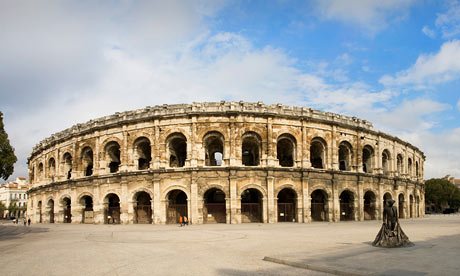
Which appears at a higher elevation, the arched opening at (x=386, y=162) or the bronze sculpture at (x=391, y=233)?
the arched opening at (x=386, y=162)

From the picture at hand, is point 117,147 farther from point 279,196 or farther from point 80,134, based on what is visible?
point 279,196

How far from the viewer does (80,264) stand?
1057cm

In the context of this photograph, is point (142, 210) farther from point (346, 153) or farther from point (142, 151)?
point (346, 153)

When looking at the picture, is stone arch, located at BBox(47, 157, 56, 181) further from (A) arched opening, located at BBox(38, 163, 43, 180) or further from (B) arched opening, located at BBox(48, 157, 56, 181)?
(A) arched opening, located at BBox(38, 163, 43, 180)

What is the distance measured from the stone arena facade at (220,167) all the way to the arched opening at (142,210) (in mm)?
81

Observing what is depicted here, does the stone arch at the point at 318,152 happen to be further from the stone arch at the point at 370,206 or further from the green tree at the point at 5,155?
the green tree at the point at 5,155

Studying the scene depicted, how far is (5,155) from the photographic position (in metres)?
20.3

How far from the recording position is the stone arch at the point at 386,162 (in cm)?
3779

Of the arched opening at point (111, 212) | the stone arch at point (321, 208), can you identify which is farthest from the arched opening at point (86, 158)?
the stone arch at point (321, 208)

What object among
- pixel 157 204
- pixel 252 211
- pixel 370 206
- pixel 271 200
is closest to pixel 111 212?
pixel 157 204

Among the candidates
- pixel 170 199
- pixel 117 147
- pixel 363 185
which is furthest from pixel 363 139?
pixel 117 147

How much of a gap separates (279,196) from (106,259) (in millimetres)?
22359

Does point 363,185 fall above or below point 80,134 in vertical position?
below

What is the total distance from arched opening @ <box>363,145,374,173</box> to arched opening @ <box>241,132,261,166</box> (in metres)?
9.91
